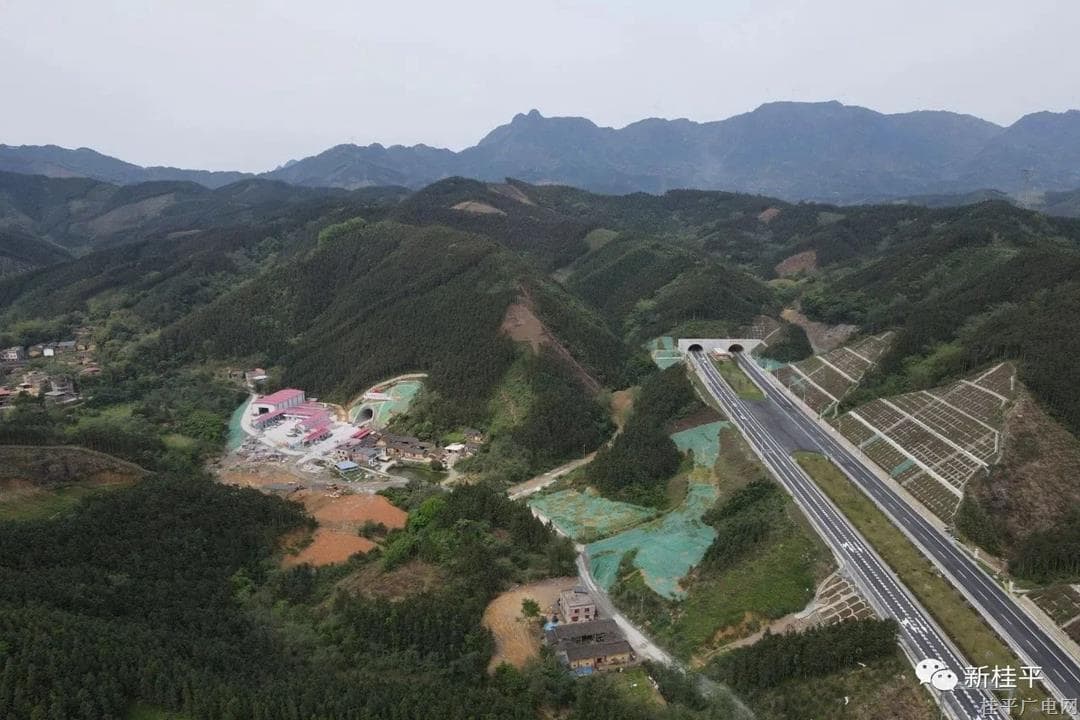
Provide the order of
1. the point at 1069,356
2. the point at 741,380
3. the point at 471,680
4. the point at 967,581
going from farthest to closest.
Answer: the point at 741,380
the point at 1069,356
the point at 967,581
the point at 471,680

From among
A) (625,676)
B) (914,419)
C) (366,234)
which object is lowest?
(625,676)

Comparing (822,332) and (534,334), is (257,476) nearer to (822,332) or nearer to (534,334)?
(534,334)

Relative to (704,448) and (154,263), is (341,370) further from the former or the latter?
(154,263)

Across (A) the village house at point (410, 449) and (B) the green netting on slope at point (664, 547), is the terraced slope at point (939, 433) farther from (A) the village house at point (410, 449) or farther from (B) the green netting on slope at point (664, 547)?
(A) the village house at point (410, 449)

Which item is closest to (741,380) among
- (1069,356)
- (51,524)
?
(1069,356)

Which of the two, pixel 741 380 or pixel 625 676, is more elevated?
pixel 741 380

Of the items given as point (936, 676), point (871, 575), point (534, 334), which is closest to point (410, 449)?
point (534, 334)

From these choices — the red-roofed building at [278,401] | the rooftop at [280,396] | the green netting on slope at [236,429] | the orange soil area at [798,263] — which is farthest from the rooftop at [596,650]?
the orange soil area at [798,263]
